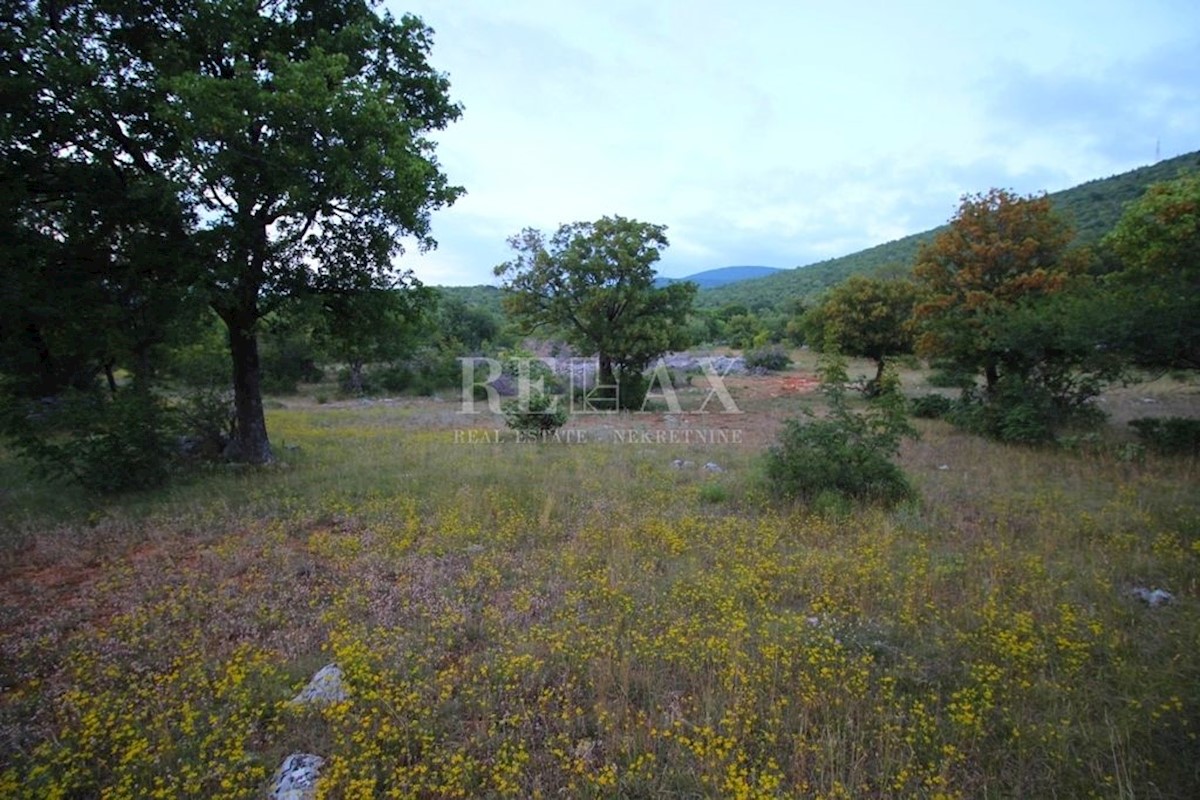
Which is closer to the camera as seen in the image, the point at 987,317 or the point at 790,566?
the point at 790,566

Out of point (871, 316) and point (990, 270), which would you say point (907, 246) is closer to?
point (871, 316)

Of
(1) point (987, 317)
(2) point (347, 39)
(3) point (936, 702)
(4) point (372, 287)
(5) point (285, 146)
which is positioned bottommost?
(3) point (936, 702)

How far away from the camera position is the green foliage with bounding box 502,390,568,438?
1284cm

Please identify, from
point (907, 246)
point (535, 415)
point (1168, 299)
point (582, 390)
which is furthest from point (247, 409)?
point (907, 246)

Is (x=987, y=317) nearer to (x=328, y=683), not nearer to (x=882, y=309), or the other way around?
(x=882, y=309)

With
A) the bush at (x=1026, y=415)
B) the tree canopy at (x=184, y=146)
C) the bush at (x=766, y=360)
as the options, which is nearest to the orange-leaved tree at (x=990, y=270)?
the bush at (x=1026, y=415)

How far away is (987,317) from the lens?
41.0 feet

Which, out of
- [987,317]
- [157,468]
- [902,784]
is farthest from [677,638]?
[987,317]

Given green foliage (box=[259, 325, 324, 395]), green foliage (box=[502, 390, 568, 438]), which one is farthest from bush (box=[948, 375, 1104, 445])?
green foliage (box=[259, 325, 324, 395])

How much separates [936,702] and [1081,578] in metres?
2.83

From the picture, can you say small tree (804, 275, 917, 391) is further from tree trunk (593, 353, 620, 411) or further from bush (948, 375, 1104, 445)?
tree trunk (593, 353, 620, 411)

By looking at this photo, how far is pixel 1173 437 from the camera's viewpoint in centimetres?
988

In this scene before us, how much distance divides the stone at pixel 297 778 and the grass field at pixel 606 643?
10 cm

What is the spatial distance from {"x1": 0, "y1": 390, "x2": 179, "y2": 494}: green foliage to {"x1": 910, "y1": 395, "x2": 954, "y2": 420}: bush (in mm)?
18433
